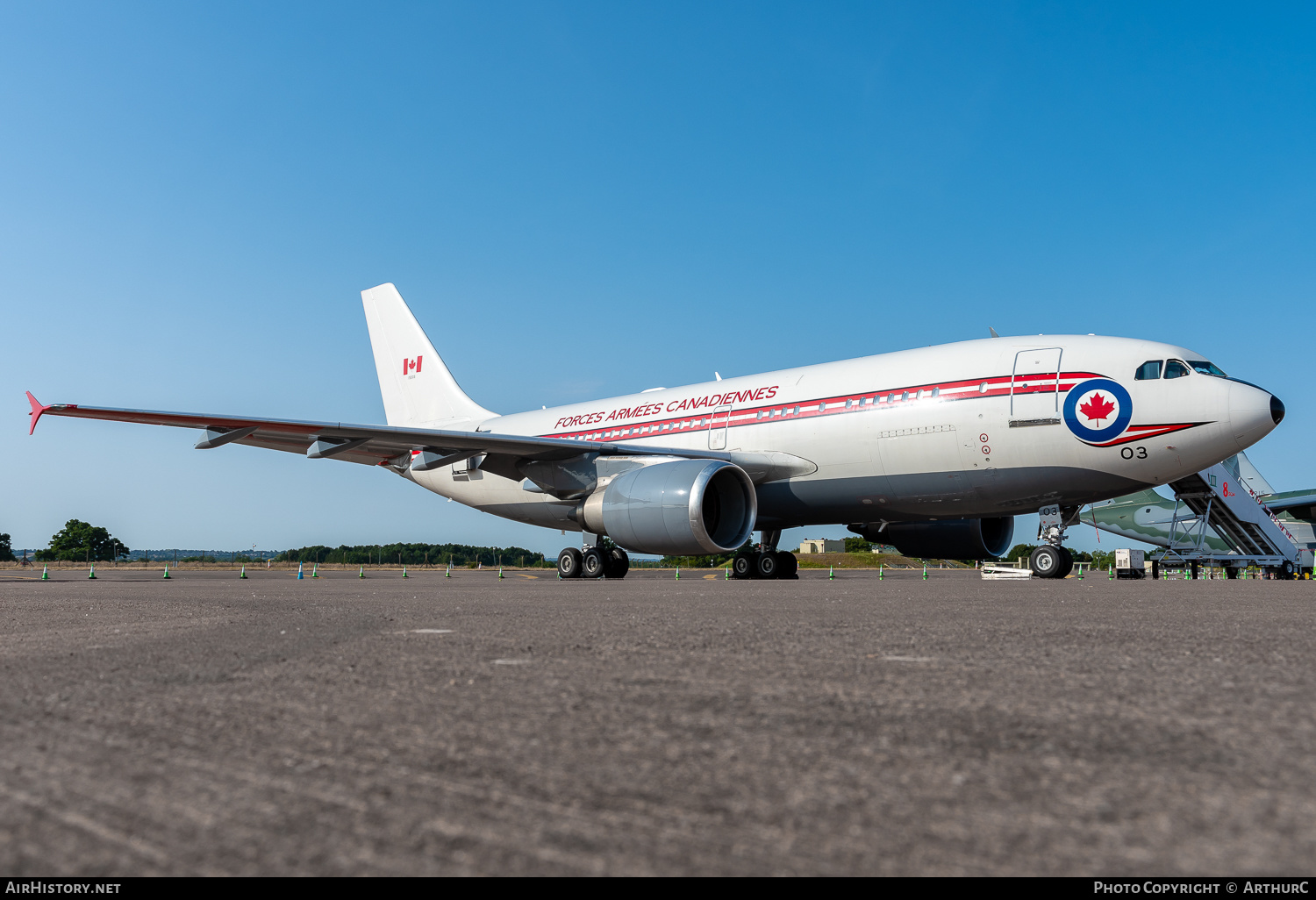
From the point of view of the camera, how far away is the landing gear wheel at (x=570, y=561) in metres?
15.4

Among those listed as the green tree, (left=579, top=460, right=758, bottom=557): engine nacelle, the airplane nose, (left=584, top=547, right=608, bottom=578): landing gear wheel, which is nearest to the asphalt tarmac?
(left=579, top=460, right=758, bottom=557): engine nacelle

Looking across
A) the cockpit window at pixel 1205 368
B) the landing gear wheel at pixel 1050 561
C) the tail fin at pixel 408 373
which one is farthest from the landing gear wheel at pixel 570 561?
the cockpit window at pixel 1205 368

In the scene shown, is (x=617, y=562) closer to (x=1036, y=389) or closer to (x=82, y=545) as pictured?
(x=1036, y=389)

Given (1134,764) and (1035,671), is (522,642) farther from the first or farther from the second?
(1134,764)

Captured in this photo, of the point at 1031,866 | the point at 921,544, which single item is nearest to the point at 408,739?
the point at 1031,866

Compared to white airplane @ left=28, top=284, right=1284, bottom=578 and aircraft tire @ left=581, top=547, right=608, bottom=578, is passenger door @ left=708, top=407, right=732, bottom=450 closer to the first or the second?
white airplane @ left=28, top=284, right=1284, bottom=578

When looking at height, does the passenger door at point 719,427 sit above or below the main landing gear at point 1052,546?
above

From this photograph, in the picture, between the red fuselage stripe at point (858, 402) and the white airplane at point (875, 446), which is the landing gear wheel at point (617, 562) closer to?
the white airplane at point (875, 446)

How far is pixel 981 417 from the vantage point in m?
11.3

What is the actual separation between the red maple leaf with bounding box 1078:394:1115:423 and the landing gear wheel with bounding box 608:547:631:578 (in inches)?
318

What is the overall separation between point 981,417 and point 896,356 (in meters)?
1.96

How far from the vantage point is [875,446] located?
12258 millimetres

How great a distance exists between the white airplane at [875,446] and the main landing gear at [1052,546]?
0.09ft

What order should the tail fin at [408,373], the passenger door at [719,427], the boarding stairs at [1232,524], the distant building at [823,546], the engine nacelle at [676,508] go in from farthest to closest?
the distant building at [823,546] → the boarding stairs at [1232,524] → the tail fin at [408,373] → the passenger door at [719,427] → the engine nacelle at [676,508]
